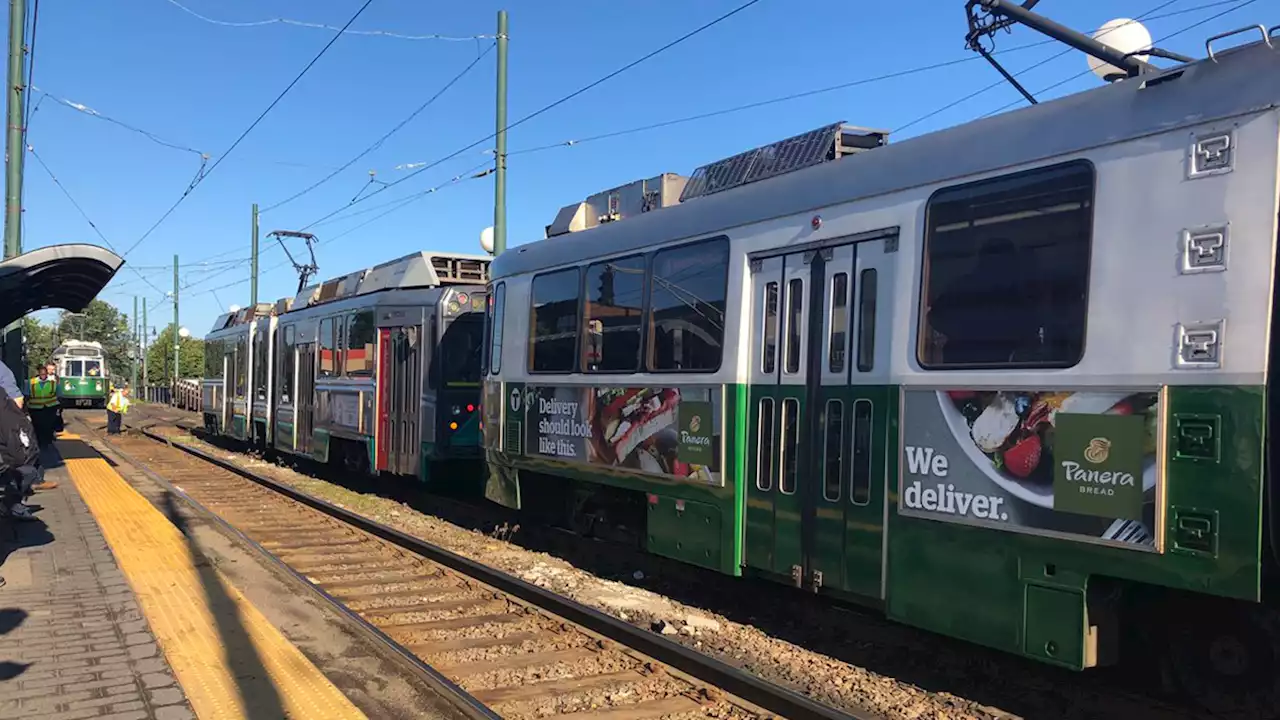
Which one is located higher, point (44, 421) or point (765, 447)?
point (765, 447)

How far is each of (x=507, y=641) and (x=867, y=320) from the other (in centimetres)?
321

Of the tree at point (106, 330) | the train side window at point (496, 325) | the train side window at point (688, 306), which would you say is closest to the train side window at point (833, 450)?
the train side window at point (688, 306)

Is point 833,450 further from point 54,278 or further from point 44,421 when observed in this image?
point 44,421

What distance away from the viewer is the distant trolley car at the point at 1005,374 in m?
3.92

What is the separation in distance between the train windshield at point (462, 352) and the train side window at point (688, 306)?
229 inches

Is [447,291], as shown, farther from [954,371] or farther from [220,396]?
[220,396]

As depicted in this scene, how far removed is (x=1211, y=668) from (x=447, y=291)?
10473 millimetres

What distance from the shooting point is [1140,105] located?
14.2ft

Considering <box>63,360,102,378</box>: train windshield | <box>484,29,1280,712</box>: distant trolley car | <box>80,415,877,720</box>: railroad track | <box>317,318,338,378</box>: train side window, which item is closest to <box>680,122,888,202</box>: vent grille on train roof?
<box>484,29,1280,712</box>: distant trolley car

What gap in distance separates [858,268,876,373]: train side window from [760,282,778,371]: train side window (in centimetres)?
75

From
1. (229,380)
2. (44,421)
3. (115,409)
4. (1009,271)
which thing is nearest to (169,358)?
(115,409)

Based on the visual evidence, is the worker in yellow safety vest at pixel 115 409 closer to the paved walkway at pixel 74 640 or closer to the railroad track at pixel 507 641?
the railroad track at pixel 507 641

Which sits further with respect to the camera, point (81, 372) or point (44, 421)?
point (81, 372)

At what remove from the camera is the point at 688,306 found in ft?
23.1
